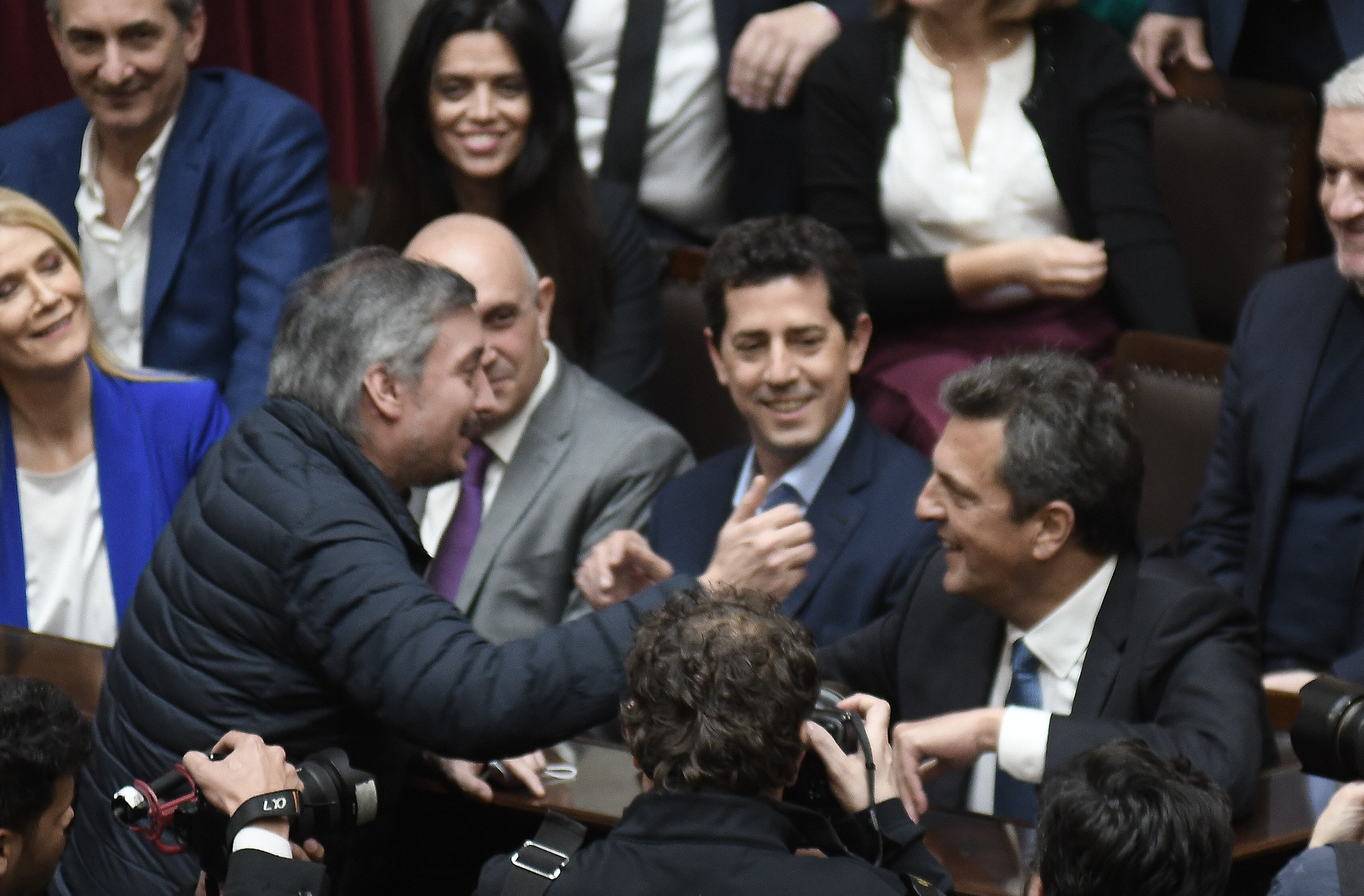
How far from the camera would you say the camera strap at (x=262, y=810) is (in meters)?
1.82

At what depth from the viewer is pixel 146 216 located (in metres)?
3.50

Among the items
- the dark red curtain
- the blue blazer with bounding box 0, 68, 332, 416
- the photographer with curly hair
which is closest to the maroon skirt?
the blue blazer with bounding box 0, 68, 332, 416

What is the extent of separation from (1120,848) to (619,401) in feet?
5.44

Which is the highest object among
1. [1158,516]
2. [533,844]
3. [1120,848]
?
[1120,848]

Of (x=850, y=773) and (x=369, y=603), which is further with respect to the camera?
(x=369, y=603)

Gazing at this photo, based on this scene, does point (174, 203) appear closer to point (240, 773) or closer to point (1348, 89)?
point (240, 773)

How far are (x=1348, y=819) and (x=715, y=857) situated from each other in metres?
0.64

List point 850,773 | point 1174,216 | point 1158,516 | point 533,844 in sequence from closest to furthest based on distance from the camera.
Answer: point 533,844
point 850,773
point 1158,516
point 1174,216

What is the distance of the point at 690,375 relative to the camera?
3537mm

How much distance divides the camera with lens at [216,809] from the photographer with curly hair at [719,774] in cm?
21

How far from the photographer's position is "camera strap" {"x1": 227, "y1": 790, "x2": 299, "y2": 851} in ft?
5.98

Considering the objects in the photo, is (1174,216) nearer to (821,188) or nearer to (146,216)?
(821,188)

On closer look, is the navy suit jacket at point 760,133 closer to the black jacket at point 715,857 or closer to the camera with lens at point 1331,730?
the camera with lens at point 1331,730

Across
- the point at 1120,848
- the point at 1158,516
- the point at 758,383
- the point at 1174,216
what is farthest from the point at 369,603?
the point at 1174,216
